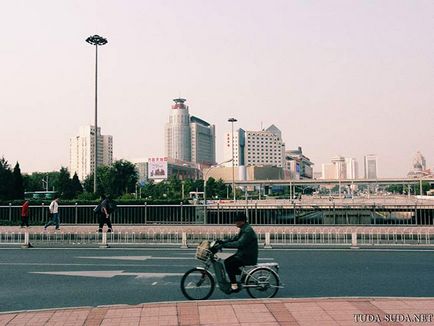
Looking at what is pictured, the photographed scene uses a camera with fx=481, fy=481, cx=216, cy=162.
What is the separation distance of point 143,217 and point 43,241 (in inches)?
440

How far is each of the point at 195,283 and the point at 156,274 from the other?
3071 millimetres

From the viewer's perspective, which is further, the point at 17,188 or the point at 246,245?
the point at 17,188

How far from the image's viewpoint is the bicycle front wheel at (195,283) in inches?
346

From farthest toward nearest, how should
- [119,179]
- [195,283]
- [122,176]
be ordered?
[122,176]
[119,179]
[195,283]

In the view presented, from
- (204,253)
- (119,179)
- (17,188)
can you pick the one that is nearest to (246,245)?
(204,253)

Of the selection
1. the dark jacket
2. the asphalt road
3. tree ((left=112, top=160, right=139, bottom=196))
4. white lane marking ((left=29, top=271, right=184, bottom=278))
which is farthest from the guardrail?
tree ((left=112, top=160, right=139, bottom=196))

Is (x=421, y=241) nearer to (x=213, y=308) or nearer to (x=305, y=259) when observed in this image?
(x=305, y=259)

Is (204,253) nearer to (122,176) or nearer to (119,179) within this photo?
(119,179)

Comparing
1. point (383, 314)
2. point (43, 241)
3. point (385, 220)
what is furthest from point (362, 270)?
point (385, 220)

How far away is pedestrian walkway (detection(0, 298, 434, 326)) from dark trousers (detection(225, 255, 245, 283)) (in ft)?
Answer: 2.18

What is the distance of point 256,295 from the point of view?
8.95 meters

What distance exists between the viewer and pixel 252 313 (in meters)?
7.40

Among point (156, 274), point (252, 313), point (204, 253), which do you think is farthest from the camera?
point (156, 274)

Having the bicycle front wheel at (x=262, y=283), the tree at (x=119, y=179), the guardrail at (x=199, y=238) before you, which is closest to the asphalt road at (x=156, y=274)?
the bicycle front wheel at (x=262, y=283)
